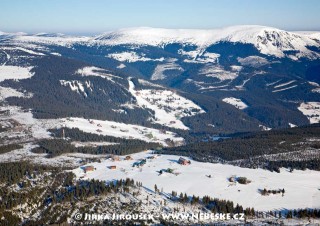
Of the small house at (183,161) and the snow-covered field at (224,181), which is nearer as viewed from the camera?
the snow-covered field at (224,181)

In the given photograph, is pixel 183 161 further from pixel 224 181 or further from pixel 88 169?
pixel 88 169

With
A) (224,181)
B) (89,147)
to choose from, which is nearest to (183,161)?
(224,181)

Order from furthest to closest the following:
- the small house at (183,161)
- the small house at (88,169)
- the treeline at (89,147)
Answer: the treeline at (89,147)
the small house at (183,161)
the small house at (88,169)

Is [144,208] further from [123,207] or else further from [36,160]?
[36,160]

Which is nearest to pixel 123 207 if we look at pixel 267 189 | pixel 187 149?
pixel 267 189

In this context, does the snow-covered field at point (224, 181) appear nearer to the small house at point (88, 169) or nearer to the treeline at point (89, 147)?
the small house at point (88, 169)

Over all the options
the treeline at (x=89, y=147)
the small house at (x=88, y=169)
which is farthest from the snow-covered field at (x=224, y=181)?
the treeline at (x=89, y=147)

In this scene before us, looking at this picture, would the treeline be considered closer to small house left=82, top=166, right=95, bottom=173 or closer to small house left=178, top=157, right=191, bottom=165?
small house left=82, top=166, right=95, bottom=173

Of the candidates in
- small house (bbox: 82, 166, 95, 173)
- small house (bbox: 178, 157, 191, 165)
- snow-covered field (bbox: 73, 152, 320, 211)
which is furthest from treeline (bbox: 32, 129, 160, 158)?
small house (bbox: 178, 157, 191, 165)
